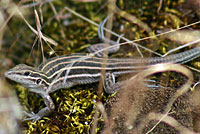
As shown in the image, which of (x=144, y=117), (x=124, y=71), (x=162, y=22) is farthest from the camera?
(x=162, y=22)

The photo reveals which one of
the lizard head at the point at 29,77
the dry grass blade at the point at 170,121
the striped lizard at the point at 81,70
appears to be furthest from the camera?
the striped lizard at the point at 81,70

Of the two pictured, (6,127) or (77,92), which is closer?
(6,127)

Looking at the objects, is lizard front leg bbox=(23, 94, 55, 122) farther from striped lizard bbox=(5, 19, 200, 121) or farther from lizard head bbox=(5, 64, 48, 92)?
lizard head bbox=(5, 64, 48, 92)

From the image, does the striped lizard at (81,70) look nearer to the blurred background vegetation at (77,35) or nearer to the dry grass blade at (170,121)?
the blurred background vegetation at (77,35)

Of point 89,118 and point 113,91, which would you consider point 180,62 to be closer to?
point 113,91

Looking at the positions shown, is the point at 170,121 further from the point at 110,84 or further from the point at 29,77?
the point at 29,77

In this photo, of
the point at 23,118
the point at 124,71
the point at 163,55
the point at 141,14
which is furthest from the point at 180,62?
the point at 23,118

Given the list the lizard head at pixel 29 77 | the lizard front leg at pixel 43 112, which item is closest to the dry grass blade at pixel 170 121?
the lizard front leg at pixel 43 112

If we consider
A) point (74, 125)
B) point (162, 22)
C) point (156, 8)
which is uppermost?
point (156, 8)

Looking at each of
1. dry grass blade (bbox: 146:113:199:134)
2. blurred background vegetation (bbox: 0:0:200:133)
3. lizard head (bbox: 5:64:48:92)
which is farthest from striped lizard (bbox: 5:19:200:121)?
dry grass blade (bbox: 146:113:199:134)
